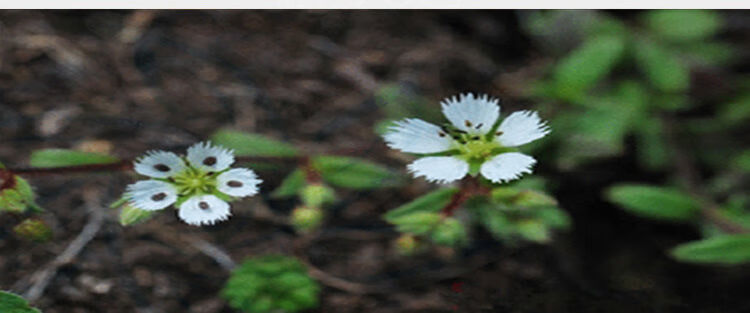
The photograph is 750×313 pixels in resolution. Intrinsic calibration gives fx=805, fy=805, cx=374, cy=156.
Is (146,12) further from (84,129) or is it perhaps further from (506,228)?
(506,228)

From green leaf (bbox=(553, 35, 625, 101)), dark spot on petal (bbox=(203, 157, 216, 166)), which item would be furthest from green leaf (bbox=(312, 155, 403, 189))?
green leaf (bbox=(553, 35, 625, 101))

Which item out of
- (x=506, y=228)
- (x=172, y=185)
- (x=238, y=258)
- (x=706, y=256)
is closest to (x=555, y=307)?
(x=506, y=228)

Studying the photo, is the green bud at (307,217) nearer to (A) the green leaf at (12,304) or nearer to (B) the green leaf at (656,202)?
(A) the green leaf at (12,304)

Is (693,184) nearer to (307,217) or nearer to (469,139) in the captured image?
(469,139)

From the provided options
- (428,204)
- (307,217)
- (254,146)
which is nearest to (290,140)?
(254,146)

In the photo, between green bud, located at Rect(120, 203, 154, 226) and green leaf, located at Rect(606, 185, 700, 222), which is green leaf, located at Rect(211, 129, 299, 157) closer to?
green bud, located at Rect(120, 203, 154, 226)

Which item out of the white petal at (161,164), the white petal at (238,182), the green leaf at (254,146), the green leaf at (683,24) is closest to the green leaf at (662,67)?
the green leaf at (683,24)
